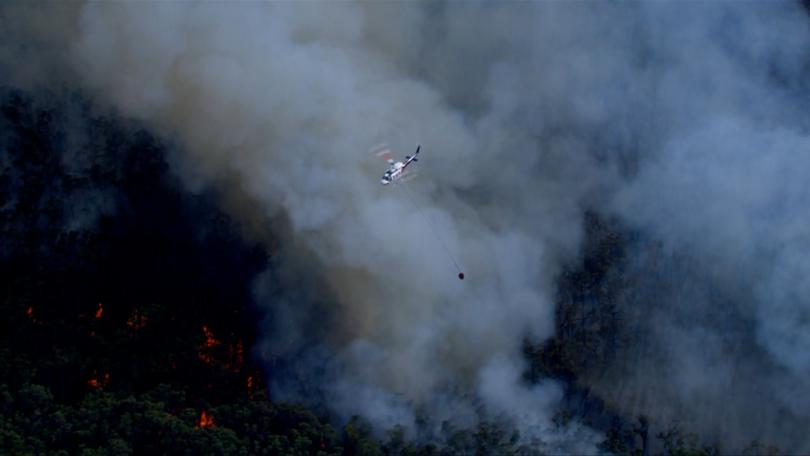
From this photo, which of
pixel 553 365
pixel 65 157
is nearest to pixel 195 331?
pixel 65 157

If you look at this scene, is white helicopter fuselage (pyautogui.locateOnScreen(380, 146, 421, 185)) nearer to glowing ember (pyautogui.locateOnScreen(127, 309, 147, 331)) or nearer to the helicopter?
the helicopter

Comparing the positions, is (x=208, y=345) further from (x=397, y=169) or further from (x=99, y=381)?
(x=397, y=169)

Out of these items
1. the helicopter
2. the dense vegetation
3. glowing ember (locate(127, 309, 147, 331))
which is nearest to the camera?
the dense vegetation

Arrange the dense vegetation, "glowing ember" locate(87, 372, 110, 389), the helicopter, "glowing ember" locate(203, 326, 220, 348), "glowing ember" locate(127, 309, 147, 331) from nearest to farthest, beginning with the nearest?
the dense vegetation
the helicopter
"glowing ember" locate(87, 372, 110, 389)
"glowing ember" locate(203, 326, 220, 348)
"glowing ember" locate(127, 309, 147, 331)

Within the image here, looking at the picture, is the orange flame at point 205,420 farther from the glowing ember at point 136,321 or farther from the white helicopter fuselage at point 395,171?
the white helicopter fuselage at point 395,171

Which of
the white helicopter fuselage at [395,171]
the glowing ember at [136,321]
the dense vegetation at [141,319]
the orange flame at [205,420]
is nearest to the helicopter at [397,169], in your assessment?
the white helicopter fuselage at [395,171]

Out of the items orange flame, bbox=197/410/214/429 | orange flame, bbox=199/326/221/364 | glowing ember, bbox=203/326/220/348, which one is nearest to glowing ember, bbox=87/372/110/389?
orange flame, bbox=199/326/221/364

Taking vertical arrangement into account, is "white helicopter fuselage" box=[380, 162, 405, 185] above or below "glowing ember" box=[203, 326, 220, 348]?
above

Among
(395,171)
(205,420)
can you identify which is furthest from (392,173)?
(205,420)

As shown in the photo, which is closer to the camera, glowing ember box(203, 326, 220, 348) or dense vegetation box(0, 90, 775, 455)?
dense vegetation box(0, 90, 775, 455)
